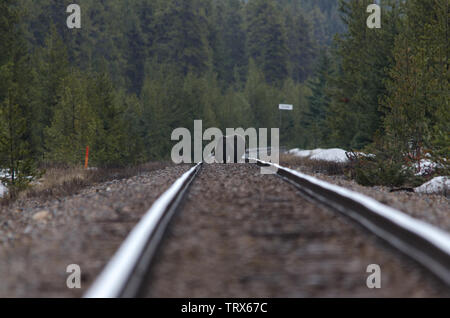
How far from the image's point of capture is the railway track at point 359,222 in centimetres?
337

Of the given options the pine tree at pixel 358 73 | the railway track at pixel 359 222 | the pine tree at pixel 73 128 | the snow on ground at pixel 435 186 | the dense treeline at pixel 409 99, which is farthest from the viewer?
the pine tree at pixel 73 128

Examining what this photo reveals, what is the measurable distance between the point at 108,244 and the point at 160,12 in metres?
102

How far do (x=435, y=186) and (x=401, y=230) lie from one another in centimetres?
846

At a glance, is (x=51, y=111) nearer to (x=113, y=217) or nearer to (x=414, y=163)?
(x=414, y=163)

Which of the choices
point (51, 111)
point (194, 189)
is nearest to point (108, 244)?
point (194, 189)

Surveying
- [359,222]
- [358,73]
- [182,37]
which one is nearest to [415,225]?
[359,222]

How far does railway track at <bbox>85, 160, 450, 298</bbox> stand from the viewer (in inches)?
133

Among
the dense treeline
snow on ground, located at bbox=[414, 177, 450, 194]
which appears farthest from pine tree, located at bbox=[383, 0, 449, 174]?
snow on ground, located at bbox=[414, 177, 450, 194]

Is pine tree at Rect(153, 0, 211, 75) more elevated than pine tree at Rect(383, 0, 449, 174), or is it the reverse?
A: pine tree at Rect(153, 0, 211, 75)

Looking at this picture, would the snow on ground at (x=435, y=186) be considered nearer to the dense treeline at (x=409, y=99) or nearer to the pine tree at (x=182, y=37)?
the dense treeline at (x=409, y=99)

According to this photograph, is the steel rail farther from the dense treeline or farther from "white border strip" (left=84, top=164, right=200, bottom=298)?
the dense treeline

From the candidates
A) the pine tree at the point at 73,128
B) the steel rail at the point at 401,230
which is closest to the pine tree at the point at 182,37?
the pine tree at the point at 73,128

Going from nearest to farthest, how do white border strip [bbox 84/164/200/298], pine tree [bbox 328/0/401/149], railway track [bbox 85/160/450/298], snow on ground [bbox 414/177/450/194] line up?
white border strip [bbox 84/164/200/298] < railway track [bbox 85/160/450/298] < snow on ground [bbox 414/177/450/194] < pine tree [bbox 328/0/401/149]

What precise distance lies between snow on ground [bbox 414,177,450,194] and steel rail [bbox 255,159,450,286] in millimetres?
5306
